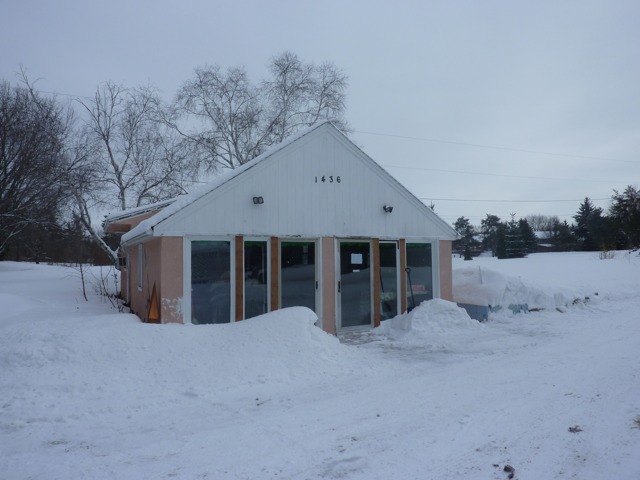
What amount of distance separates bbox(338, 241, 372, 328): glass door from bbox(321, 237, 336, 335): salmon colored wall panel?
251mm

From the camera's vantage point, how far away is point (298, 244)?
1088cm

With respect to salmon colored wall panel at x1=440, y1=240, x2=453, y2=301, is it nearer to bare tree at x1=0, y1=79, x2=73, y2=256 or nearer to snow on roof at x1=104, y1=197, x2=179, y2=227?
snow on roof at x1=104, y1=197, x2=179, y2=227

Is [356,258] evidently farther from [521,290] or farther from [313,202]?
[521,290]

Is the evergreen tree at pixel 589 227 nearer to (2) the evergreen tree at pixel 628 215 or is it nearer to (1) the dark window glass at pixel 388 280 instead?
(2) the evergreen tree at pixel 628 215

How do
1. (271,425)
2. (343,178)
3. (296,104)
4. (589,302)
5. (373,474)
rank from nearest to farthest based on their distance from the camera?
(373,474), (271,425), (343,178), (589,302), (296,104)

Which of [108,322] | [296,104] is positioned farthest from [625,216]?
[108,322]

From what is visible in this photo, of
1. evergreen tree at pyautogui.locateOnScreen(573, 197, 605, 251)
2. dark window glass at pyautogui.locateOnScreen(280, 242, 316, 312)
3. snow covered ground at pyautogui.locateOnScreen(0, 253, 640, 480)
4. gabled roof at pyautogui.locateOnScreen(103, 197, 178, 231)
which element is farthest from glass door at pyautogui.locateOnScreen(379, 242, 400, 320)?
evergreen tree at pyautogui.locateOnScreen(573, 197, 605, 251)

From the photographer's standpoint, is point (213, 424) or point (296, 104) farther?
point (296, 104)

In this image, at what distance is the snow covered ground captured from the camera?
419 centimetres

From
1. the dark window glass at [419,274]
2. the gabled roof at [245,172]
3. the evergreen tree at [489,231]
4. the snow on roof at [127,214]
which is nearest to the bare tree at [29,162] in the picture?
the snow on roof at [127,214]

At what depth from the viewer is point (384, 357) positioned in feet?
28.2

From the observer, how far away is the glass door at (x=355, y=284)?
11414 mm

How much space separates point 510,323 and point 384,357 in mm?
5566

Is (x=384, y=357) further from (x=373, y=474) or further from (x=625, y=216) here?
(x=625, y=216)
